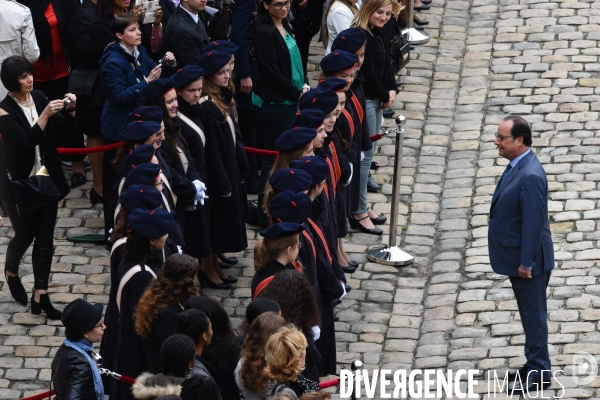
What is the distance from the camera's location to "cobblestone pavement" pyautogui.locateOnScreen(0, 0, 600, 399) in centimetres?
980

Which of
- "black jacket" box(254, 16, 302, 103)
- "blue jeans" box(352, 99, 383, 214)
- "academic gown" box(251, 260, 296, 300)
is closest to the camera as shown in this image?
"academic gown" box(251, 260, 296, 300)

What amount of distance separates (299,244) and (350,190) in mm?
2726

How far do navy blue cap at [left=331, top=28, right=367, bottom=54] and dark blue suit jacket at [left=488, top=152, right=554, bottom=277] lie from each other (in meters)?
2.54

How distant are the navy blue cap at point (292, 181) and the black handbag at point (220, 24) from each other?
3531mm

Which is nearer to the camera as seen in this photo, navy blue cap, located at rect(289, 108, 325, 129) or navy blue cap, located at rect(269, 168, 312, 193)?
navy blue cap, located at rect(269, 168, 312, 193)

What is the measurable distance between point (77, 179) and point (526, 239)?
558cm

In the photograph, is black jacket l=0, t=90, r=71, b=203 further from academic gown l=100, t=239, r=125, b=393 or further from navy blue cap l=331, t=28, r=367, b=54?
navy blue cap l=331, t=28, r=367, b=54

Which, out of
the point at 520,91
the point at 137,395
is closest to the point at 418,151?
the point at 520,91

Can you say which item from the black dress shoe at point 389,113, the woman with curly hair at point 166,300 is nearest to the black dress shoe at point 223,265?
the woman with curly hair at point 166,300

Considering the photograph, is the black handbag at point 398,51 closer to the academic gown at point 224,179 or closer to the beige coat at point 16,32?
the academic gown at point 224,179

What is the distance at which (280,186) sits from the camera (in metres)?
8.84

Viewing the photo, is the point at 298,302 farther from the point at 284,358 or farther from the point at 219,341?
the point at 284,358

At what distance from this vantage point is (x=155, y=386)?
6.63 meters

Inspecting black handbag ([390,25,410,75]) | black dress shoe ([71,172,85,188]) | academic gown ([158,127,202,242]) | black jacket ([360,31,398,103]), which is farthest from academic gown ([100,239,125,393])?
black handbag ([390,25,410,75])
